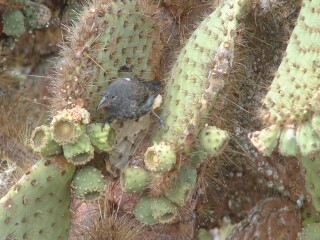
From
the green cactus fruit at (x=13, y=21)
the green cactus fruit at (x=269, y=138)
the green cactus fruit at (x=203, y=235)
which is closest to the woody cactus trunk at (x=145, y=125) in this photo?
the green cactus fruit at (x=269, y=138)

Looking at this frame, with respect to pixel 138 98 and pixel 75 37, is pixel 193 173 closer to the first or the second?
pixel 138 98

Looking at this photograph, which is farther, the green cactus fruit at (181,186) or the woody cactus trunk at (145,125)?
Answer: the green cactus fruit at (181,186)

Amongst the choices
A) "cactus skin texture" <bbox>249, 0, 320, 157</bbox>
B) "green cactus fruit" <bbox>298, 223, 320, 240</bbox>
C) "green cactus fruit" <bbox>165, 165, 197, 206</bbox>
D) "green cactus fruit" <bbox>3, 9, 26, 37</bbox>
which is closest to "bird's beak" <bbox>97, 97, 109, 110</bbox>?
"green cactus fruit" <bbox>165, 165, 197, 206</bbox>

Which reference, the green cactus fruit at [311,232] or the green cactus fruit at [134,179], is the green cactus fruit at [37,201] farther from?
the green cactus fruit at [311,232]

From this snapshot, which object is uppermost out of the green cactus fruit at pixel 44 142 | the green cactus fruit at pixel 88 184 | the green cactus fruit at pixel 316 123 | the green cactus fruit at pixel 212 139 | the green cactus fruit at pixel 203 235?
the green cactus fruit at pixel 316 123

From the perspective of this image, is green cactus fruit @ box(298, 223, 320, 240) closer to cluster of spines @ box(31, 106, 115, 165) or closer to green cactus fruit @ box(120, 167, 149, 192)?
green cactus fruit @ box(120, 167, 149, 192)

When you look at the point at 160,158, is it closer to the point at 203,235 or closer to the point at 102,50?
the point at 102,50

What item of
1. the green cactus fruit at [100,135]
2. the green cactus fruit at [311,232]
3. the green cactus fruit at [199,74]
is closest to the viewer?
the green cactus fruit at [199,74]

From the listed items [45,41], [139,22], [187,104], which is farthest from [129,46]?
[45,41]
